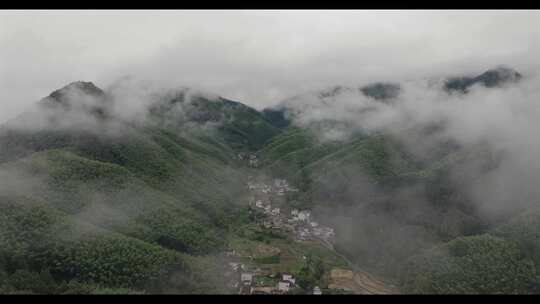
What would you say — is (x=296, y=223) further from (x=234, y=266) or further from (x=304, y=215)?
(x=234, y=266)

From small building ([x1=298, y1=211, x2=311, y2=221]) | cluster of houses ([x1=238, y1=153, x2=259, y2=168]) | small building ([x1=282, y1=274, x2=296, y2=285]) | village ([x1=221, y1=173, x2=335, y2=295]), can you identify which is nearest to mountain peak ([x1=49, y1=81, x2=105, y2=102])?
village ([x1=221, y1=173, x2=335, y2=295])

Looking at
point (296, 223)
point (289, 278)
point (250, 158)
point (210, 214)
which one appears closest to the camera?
point (289, 278)

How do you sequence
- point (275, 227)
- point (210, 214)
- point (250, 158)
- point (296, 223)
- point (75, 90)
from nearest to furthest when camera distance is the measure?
point (210, 214) → point (275, 227) → point (296, 223) → point (75, 90) → point (250, 158)

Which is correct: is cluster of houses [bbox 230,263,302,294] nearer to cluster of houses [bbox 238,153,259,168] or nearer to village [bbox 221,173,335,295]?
village [bbox 221,173,335,295]

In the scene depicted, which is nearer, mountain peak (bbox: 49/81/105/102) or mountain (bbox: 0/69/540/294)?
mountain (bbox: 0/69/540/294)

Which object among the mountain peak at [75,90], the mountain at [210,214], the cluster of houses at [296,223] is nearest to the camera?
the mountain at [210,214]

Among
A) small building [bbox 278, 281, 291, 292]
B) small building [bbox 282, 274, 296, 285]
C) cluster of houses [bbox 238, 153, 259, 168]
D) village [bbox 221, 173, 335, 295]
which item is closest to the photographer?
small building [bbox 278, 281, 291, 292]

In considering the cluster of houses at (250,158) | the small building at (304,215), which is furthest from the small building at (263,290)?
the cluster of houses at (250,158)

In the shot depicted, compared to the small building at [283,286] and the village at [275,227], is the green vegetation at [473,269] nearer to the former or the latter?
the village at [275,227]

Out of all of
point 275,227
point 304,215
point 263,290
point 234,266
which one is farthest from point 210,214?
point 263,290

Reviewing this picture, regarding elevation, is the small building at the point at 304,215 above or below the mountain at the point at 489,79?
below

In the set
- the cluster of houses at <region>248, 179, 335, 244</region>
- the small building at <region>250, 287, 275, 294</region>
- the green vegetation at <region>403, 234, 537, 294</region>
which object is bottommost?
the small building at <region>250, 287, 275, 294</region>

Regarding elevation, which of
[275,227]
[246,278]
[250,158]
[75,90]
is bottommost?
[246,278]

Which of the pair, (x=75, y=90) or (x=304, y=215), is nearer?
(x=304, y=215)
